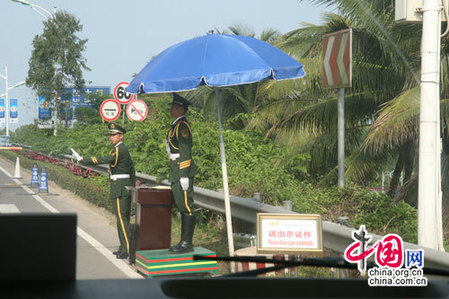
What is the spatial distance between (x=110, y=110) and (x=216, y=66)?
12043mm

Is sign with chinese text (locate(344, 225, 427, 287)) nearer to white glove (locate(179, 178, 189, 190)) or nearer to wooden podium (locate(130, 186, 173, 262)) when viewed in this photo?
white glove (locate(179, 178, 189, 190))

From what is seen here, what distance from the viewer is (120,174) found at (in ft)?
29.6

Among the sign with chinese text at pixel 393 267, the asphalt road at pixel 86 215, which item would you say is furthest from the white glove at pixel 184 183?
the sign with chinese text at pixel 393 267

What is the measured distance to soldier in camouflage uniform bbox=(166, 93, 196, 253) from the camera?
303 inches

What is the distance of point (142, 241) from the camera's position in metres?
8.18

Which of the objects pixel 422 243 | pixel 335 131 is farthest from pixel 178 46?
pixel 335 131

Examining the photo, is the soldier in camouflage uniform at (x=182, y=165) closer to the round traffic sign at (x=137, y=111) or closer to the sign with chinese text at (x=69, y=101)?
the round traffic sign at (x=137, y=111)

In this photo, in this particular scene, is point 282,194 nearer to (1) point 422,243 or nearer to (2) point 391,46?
(1) point 422,243

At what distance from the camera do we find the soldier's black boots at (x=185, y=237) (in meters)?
7.60

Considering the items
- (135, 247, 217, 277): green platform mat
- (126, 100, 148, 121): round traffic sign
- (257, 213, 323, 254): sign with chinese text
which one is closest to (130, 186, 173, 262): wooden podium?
(135, 247, 217, 277): green platform mat

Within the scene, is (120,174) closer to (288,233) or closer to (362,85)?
(288,233)

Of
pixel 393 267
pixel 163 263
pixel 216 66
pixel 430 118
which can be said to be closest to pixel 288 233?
pixel 430 118

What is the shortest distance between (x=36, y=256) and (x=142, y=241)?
7.04m

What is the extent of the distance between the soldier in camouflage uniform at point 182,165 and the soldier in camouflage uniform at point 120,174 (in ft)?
3.73
